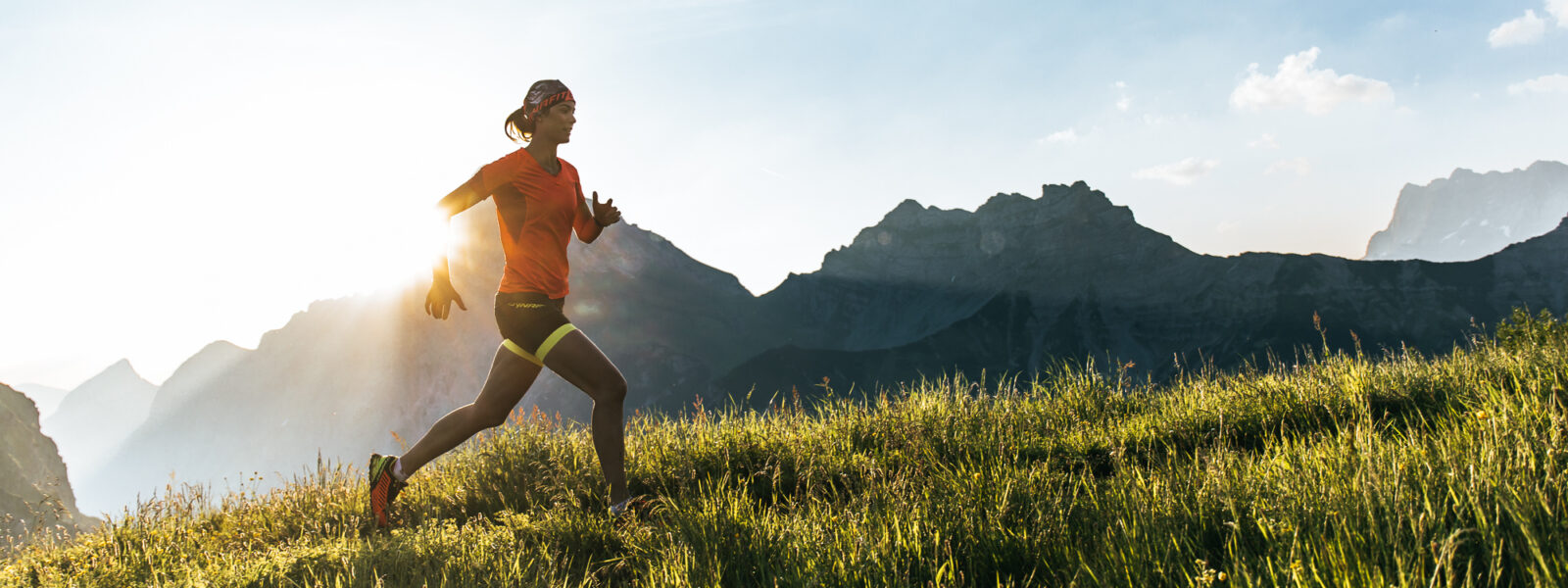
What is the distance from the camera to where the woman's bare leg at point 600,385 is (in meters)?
4.12

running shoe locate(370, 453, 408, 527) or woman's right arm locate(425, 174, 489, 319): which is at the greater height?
woman's right arm locate(425, 174, 489, 319)

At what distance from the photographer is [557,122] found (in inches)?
179

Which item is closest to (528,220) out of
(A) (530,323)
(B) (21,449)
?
(A) (530,323)

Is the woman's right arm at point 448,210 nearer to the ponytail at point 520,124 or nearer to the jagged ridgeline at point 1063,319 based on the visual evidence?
the ponytail at point 520,124

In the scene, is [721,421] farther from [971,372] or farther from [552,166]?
[971,372]

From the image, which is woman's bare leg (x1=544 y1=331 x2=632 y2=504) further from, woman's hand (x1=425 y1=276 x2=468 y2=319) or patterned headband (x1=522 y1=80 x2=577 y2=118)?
patterned headband (x1=522 y1=80 x2=577 y2=118)

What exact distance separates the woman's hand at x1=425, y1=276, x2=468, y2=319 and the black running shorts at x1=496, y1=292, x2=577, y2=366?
1.21 ft

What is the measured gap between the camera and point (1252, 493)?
2.32m

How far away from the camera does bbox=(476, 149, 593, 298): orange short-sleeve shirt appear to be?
4.32 m

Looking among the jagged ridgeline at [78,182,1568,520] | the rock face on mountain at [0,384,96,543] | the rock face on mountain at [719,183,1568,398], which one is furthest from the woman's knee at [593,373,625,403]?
the jagged ridgeline at [78,182,1568,520]

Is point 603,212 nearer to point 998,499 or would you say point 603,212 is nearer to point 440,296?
point 440,296

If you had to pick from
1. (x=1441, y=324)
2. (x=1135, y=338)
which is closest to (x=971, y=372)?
(x=1135, y=338)

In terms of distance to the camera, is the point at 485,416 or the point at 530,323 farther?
the point at 485,416

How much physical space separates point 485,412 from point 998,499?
3051mm
